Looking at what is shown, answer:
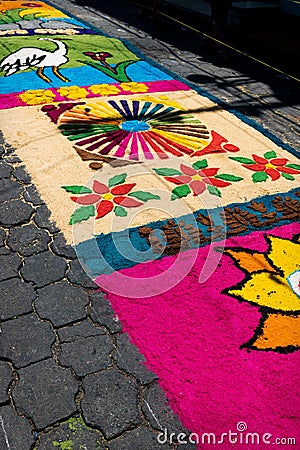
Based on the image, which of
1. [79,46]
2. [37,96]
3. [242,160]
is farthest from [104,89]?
[242,160]

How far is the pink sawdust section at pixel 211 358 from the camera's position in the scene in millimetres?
2389

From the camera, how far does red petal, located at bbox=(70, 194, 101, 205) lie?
3973mm

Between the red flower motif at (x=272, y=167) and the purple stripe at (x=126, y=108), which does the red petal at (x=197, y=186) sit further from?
the purple stripe at (x=126, y=108)

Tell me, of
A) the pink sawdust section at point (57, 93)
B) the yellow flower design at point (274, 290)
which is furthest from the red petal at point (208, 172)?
the pink sawdust section at point (57, 93)

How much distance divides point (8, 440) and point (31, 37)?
7.55 metres

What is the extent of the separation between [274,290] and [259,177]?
1677mm

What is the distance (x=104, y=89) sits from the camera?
642cm

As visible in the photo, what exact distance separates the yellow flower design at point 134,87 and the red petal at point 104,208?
2974 millimetres

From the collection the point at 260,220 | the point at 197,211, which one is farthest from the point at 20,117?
the point at 260,220

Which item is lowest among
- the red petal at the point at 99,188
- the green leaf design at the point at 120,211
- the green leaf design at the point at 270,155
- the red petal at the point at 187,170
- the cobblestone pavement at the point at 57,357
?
the cobblestone pavement at the point at 57,357

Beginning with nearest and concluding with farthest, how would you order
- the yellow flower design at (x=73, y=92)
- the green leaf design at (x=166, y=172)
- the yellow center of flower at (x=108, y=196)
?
the yellow center of flower at (x=108, y=196) → the green leaf design at (x=166, y=172) → the yellow flower design at (x=73, y=92)

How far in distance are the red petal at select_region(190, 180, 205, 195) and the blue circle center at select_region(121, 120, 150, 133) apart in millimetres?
1324

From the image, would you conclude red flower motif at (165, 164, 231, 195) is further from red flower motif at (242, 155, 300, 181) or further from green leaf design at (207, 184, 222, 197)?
red flower motif at (242, 155, 300, 181)

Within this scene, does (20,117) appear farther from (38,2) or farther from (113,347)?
(38,2)
